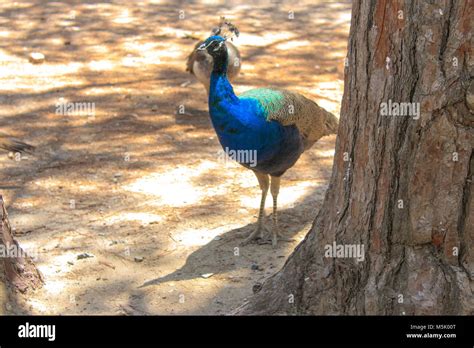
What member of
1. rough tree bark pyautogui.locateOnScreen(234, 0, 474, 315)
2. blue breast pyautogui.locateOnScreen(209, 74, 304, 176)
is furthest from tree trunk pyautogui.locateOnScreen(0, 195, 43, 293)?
rough tree bark pyautogui.locateOnScreen(234, 0, 474, 315)

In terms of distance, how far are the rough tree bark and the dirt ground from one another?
1231mm

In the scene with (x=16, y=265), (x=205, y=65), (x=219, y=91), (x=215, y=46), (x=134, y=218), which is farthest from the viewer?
(x=205, y=65)

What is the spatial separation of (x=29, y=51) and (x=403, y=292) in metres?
7.56

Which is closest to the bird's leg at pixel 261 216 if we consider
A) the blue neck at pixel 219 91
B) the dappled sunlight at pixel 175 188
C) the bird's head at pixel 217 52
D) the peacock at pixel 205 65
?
the dappled sunlight at pixel 175 188

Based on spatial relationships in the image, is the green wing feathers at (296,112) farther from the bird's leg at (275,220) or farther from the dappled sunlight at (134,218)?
the dappled sunlight at (134,218)

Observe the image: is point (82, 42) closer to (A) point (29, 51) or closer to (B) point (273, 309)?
(A) point (29, 51)

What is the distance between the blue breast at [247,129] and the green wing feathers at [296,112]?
0.08 meters

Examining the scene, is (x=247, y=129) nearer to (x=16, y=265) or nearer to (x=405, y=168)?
(x=16, y=265)

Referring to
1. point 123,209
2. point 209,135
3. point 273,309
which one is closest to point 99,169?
point 123,209

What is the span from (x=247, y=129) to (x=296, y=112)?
0.66 m

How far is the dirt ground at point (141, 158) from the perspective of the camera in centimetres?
512

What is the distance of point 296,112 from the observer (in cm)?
583

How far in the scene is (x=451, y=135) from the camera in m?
3.40

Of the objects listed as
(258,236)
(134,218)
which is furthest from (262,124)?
(134,218)
